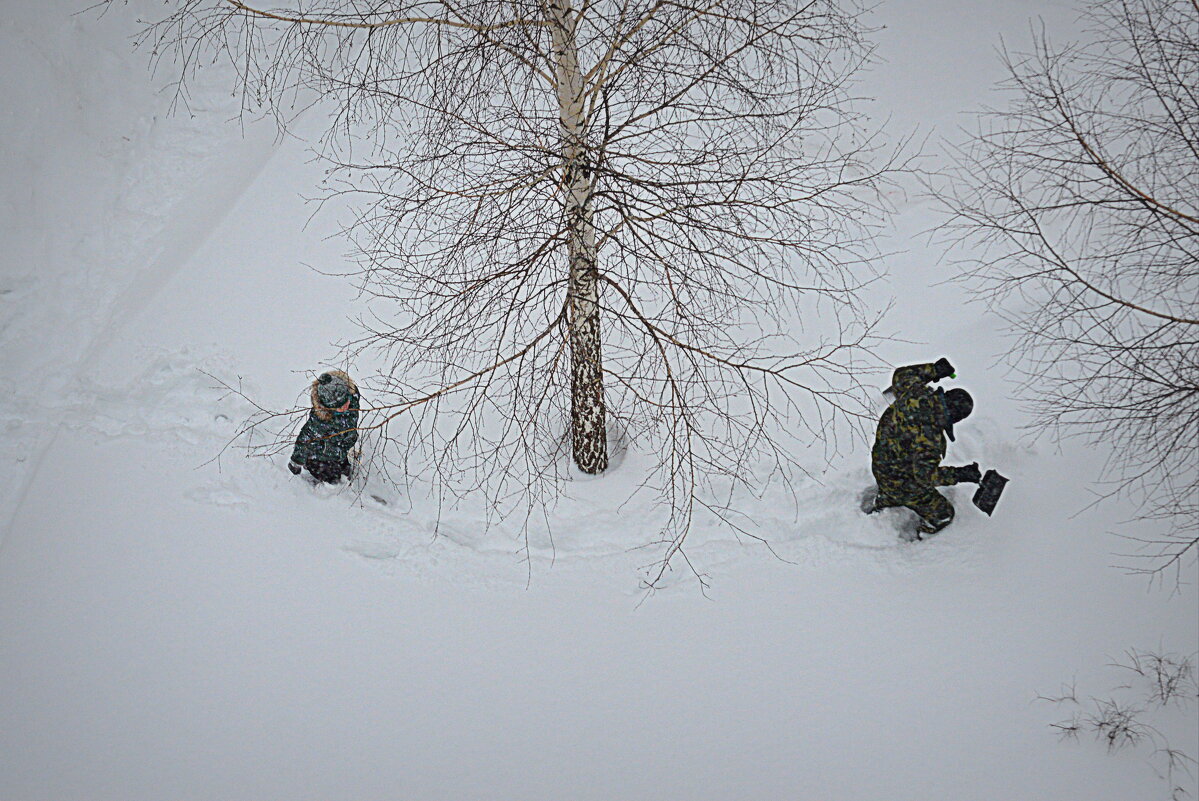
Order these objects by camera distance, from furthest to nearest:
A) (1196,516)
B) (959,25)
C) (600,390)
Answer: (959,25), (1196,516), (600,390)

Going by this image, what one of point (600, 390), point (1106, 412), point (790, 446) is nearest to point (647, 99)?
point (600, 390)

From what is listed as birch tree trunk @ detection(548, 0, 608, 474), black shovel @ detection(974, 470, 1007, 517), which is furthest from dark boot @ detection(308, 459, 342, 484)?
black shovel @ detection(974, 470, 1007, 517)

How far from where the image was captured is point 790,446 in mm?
5934

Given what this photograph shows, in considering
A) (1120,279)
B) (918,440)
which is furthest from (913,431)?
(1120,279)

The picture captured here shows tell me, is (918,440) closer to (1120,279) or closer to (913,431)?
(913,431)

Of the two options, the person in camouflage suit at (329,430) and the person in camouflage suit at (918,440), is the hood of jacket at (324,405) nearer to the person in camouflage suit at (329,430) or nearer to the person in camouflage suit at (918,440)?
the person in camouflage suit at (329,430)

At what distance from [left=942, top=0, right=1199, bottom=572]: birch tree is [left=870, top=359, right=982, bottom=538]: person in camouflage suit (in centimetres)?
82

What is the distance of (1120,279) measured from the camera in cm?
673

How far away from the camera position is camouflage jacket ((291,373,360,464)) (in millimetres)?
5293

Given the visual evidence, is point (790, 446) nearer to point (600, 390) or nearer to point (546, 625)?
point (600, 390)

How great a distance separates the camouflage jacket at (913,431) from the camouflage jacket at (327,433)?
3.43 metres

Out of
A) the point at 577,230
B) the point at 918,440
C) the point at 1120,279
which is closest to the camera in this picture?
the point at 577,230

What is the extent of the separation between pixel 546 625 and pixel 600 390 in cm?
151

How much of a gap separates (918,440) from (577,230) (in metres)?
2.46
